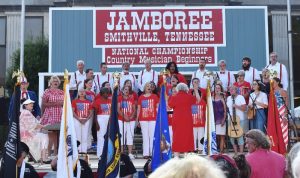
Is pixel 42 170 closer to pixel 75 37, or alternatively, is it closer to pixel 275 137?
pixel 275 137

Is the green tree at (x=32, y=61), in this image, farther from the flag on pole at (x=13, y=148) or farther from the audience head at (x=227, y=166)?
the audience head at (x=227, y=166)

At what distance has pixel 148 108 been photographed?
36.7 ft

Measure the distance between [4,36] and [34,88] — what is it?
13.6 feet

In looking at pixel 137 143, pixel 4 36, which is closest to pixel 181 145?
pixel 137 143

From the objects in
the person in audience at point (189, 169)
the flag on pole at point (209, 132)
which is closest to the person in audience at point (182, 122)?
the flag on pole at point (209, 132)

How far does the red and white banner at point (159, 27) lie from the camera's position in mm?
16984

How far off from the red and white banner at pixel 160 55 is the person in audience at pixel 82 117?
19.2 ft

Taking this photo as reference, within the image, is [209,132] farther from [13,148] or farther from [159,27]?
→ [159,27]

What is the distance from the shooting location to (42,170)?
31.6ft

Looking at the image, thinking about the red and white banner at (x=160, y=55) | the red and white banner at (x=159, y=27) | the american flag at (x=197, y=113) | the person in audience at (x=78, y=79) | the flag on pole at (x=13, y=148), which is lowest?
the flag on pole at (x=13, y=148)

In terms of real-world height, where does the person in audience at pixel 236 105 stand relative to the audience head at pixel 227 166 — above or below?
above

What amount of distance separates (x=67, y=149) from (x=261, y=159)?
386cm

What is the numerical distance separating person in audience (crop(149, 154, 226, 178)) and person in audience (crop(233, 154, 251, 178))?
2.95 metres

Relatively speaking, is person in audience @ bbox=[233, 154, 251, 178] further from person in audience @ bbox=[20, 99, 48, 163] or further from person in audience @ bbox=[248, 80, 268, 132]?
person in audience @ bbox=[248, 80, 268, 132]
